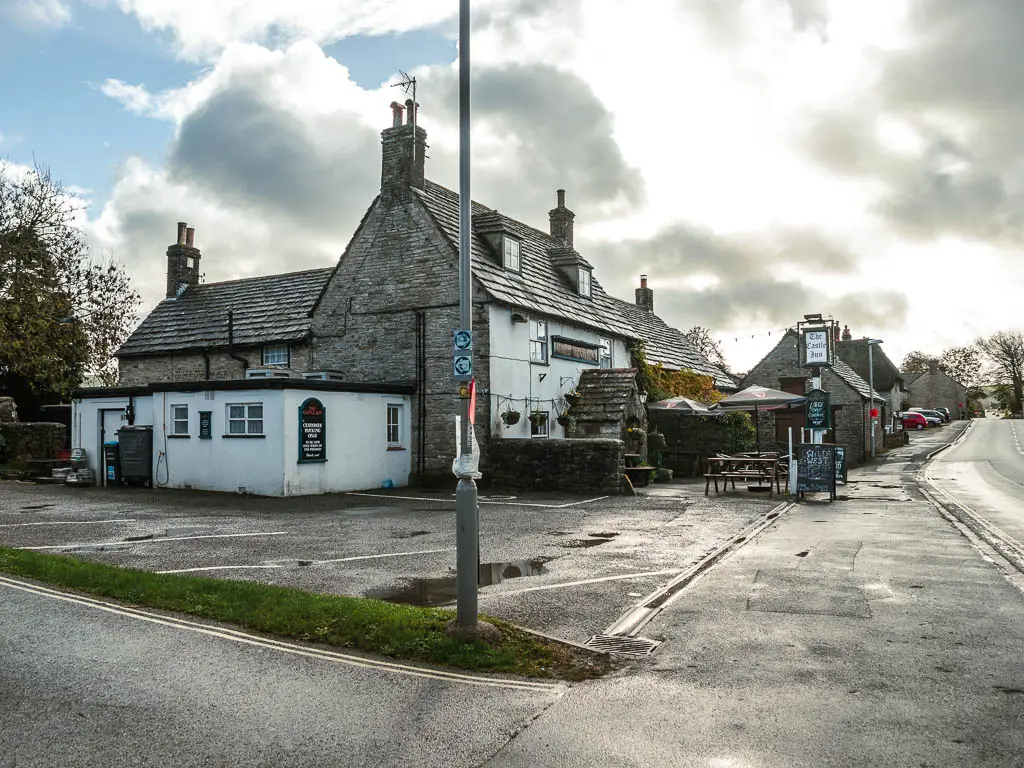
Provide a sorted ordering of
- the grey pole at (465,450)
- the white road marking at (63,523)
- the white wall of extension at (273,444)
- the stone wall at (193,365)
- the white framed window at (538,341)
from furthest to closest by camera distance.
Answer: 1. the stone wall at (193,365)
2. the white framed window at (538,341)
3. the white wall of extension at (273,444)
4. the white road marking at (63,523)
5. the grey pole at (465,450)

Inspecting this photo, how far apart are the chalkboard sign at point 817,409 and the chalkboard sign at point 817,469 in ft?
5.94

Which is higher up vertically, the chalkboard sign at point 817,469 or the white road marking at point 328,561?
the chalkboard sign at point 817,469

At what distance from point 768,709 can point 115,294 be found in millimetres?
28502

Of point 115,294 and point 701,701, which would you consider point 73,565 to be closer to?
point 701,701

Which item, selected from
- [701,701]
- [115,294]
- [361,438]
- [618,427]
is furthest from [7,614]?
[115,294]

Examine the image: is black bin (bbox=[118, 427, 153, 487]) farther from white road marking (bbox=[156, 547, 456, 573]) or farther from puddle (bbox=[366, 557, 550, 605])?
puddle (bbox=[366, 557, 550, 605])

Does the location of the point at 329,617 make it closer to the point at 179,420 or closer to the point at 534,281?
the point at 179,420

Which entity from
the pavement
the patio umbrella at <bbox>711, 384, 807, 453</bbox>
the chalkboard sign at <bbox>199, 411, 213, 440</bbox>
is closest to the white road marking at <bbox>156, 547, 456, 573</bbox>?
the pavement

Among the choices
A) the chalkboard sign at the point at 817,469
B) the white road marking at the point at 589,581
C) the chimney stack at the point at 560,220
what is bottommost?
the white road marking at the point at 589,581

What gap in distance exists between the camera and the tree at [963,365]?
10775 cm

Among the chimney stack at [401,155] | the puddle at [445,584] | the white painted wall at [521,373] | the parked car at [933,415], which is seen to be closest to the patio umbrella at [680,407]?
the white painted wall at [521,373]

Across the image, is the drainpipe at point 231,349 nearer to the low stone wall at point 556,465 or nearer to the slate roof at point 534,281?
the slate roof at point 534,281

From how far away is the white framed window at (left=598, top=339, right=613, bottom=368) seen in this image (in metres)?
30.9

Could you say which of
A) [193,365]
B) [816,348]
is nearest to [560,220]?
[816,348]
